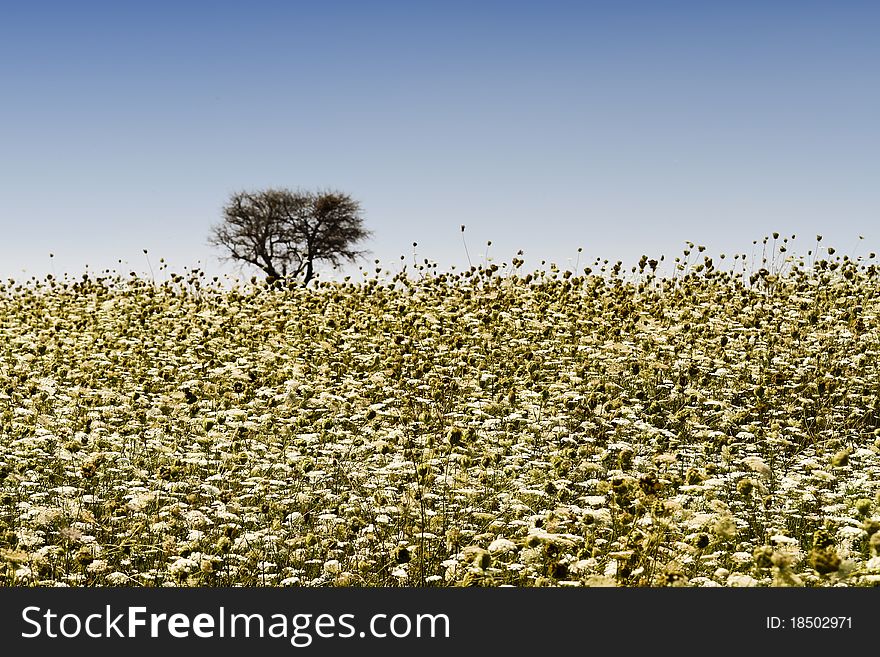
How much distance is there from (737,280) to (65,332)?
11274mm

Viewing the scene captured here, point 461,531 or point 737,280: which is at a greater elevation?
point 737,280

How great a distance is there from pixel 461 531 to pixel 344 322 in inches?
299

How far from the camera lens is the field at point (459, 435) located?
634 centimetres

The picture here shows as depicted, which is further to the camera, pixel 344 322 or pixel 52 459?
pixel 344 322

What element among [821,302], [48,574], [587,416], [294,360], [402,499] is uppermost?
[821,302]

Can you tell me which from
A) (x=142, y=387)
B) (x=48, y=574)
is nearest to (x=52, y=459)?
(x=142, y=387)

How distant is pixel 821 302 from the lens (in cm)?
1408

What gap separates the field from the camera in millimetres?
6344

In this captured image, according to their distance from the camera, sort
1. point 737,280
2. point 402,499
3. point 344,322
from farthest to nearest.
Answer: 1. point 737,280
2. point 344,322
3. point 402,499

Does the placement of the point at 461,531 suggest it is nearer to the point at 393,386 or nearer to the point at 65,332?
the point at 393,386

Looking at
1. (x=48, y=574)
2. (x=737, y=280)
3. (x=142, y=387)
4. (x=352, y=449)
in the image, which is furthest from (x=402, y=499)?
(x=737, y=280)

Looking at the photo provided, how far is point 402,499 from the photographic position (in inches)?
300

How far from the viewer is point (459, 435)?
7.41m

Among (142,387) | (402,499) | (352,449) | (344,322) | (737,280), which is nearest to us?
(402,499)
